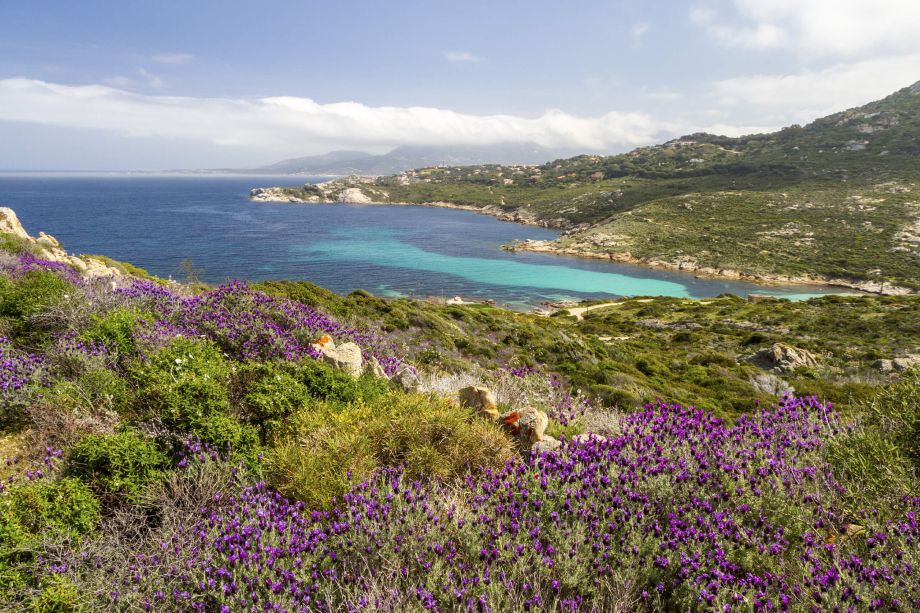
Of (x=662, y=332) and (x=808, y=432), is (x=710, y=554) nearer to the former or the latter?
(x=808, y=432)

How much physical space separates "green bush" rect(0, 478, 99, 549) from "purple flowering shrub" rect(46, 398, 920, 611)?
635 millimetres

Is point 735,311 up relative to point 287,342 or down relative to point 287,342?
down

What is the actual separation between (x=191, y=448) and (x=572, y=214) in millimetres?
144617

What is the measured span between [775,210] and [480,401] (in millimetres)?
127965

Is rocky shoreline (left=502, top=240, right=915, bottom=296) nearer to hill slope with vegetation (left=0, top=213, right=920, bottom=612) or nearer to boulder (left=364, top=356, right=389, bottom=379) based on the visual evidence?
hill slope with vegetation (left=0, top=213, right=920, bottom=612)

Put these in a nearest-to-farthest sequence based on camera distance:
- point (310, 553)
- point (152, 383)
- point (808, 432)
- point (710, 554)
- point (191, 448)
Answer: point (710, 554) → point (310, 553) → point (191, 448) → point (808, 432) → point (152, 383)

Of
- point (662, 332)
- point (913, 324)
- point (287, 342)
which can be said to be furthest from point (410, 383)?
point (913, 324)

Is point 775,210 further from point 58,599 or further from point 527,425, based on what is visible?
point 58,599

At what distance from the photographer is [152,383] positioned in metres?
6.08

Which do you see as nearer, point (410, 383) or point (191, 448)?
point (191, 448)

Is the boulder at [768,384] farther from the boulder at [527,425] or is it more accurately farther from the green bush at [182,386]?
the green bush at [182,386]

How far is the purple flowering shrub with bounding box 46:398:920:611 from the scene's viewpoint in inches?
124

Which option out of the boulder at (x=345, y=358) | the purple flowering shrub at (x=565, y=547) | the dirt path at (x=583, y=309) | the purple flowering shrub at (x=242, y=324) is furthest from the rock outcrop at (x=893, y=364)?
the boulder at (x=345, y=358)

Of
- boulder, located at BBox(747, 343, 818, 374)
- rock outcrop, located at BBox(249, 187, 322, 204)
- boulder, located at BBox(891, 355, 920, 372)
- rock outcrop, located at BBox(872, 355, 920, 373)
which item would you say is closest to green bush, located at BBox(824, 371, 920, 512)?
boulder, located at BBox(747, 343, 818, 374)
